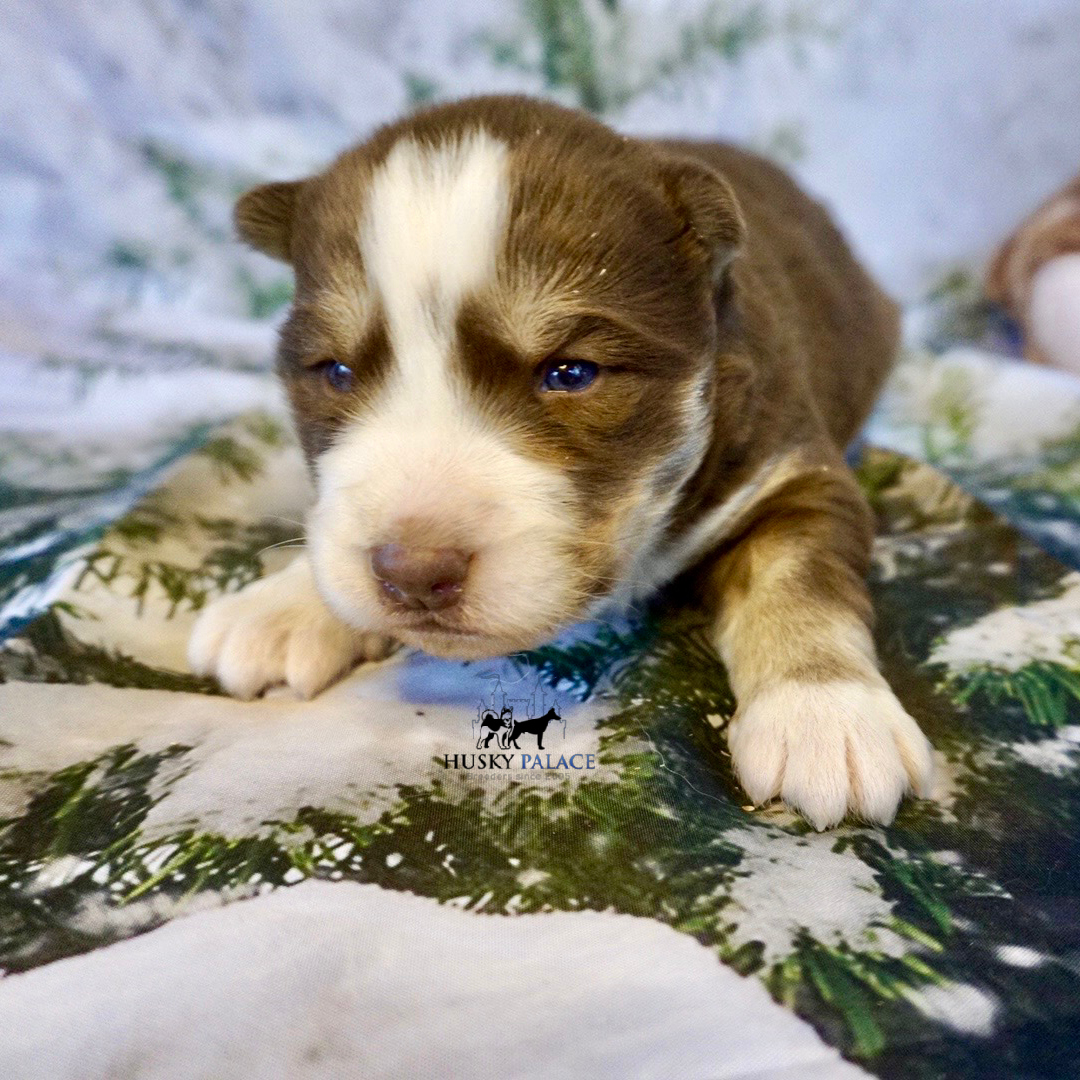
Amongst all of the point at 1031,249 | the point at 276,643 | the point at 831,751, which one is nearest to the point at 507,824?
the point at 831,751

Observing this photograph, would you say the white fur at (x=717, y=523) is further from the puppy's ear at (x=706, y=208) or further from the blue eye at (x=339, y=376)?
the blue eye at (x=339, y=376)

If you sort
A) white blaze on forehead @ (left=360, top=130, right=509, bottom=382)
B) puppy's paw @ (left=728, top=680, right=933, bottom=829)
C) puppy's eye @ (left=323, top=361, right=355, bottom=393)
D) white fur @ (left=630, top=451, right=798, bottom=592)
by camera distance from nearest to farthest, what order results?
puppy's paw @ (left=728, top=680, right=933, bottom=829) → white blaze on forehead @ (left=360, top=130, right=509, bottom=382) → puppy's eye @ (left=323, top=361, right=355, bottom=393) → white fur @ (left=630, top=451, right=798, bottom=592)

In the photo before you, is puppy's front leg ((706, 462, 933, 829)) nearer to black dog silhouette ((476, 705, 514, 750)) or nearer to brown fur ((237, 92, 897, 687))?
brown fur ((237, 92, 897, 687))

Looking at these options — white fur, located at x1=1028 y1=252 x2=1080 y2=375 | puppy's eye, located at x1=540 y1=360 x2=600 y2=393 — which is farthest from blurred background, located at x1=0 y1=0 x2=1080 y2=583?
puppy's eye, located at x1=540 y1=360 x2=600 y2=393

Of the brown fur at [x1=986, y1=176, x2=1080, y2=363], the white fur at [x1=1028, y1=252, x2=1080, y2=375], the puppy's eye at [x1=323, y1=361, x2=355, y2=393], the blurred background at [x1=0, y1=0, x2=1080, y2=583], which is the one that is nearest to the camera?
the puppy's eye at [x1=323, y1=361, x2=355, y2=393]

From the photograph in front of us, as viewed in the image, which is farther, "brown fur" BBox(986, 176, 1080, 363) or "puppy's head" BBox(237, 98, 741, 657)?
"brown fur" BBox(986, 176, 1080, 363)

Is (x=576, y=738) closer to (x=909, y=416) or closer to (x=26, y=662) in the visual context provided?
(x=26, y=662)

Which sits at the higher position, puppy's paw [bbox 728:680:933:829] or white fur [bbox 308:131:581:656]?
white fur [bbox 308:131:581:656]
